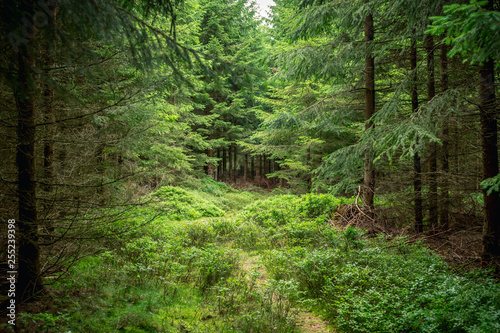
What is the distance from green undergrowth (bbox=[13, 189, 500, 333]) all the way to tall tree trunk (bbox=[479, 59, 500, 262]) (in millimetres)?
867

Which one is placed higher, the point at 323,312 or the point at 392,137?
the point at 392,137

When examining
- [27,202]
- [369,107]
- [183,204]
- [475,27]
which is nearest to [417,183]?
[369,107]

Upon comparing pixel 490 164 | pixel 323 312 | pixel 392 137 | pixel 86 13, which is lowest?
pixel 323 312

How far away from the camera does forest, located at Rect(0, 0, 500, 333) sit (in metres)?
3.22

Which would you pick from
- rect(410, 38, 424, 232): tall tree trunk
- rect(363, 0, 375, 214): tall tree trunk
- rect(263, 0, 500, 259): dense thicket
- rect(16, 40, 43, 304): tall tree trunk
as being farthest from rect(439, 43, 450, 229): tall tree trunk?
rect(16, 40, 43, 304): tall tree trunk

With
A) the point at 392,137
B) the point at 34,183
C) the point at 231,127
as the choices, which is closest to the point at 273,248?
the point at 392,137

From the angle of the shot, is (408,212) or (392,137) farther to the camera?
(408,212)

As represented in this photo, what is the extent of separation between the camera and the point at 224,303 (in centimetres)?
445

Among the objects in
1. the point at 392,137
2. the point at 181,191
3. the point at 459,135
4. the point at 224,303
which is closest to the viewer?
the point at 224,303

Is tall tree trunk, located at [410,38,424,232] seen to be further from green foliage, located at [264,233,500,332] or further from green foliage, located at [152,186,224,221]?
green foliage, located at [152,186,224,221]

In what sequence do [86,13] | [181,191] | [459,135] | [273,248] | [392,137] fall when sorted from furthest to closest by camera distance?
1. [181,191]
2. [273,248]
3. [459,135]
4. [392,137]
5. [86,13]

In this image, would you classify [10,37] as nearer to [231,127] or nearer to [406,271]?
[406,271]

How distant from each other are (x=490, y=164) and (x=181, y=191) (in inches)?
478

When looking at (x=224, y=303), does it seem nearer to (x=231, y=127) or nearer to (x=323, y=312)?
(x=323, y=312)
